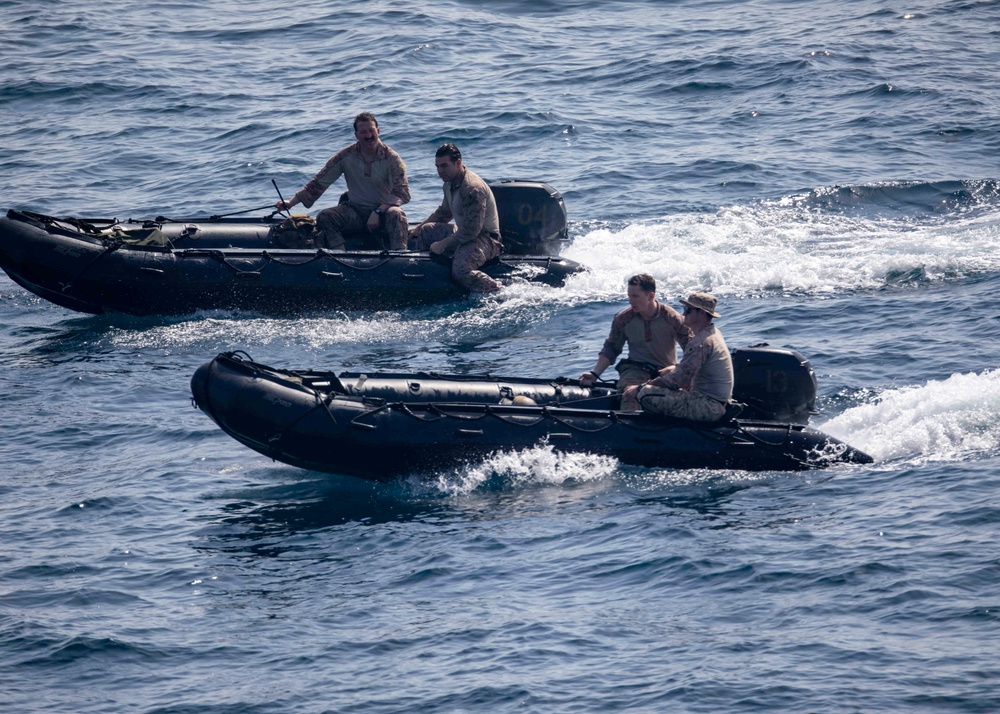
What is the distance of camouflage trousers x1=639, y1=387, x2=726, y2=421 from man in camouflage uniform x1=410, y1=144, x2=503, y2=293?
4.13 metres


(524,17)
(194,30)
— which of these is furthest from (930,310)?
(194,30)

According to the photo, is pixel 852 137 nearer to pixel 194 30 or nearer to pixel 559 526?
pixel 559 526

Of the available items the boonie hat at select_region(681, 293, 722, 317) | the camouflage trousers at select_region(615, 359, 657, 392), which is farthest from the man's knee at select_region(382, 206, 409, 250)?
the boonie hat at select_region(681, 293, 722, 317)

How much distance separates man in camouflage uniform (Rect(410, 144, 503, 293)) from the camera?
13.3 meters

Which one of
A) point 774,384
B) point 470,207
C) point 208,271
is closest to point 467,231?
point 470,207

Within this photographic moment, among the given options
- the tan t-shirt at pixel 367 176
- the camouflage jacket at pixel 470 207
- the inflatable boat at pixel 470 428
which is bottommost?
the inflatable boat at pixel 470 428

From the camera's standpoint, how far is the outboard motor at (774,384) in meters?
9.89

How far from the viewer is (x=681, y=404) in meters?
9.81

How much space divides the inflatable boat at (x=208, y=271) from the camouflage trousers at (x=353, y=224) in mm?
190

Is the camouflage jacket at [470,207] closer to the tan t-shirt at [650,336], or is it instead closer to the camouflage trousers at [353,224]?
the camouflage trousers at [353,224]

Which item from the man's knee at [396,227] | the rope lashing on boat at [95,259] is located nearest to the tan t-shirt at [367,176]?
the man's knee at [396,227]

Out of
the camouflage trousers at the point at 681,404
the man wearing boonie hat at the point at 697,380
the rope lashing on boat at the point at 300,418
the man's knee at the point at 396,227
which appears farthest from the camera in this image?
the man's knee at the point at 396,227

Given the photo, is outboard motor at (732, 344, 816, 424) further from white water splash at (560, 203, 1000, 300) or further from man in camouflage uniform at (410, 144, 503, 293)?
man in camouflage uniform at (410, 144, 503, 293)

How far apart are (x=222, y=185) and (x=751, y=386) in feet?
35.2
